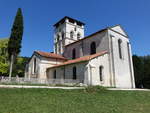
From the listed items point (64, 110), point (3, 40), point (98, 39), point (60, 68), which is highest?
point (3, 40)

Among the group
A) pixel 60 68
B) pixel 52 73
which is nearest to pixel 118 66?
pixel 60 68

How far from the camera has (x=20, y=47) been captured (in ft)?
87.0

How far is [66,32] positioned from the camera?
41.0m

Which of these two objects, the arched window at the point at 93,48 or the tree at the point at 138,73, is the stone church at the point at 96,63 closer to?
the arched window at the point at 93,48

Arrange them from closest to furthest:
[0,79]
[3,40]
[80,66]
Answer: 1. [0,79]
2. [80,66]
3. [3,40]

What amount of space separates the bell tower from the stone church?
476 centimetres

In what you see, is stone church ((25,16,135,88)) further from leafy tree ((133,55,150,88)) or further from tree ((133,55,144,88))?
leafy tree ((133,55,150,88))

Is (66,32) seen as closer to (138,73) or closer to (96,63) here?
(96,63)

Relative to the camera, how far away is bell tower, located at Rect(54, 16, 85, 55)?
40844mm

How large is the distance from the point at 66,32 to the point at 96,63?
20.4 metres

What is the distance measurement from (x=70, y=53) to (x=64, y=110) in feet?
85.8

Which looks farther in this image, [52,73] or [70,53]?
[70,53]

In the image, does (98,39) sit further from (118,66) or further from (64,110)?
(64,110)

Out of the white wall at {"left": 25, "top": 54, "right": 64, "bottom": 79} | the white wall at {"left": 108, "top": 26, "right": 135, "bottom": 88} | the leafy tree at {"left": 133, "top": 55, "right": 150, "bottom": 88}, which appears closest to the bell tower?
the white wall at {"left": 25, "top": 54, "right": 64, "bottom": 79}
